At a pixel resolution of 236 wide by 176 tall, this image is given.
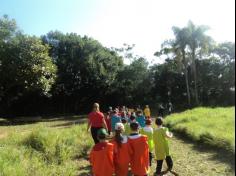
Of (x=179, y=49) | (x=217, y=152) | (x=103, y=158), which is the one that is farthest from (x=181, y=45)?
(x=103, y=158)

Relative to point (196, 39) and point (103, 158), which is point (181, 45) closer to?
point (196, 39)

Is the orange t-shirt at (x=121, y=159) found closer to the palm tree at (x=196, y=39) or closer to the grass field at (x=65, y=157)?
the grass field at (x=65, y=157)

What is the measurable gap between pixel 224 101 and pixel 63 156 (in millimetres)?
42772

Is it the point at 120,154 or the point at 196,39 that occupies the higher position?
the point at 196,39

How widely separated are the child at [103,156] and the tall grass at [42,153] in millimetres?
2552

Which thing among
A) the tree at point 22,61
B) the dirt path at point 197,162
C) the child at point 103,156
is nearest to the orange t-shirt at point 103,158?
the child at point 103,156

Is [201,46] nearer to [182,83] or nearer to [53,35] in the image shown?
[182,83]

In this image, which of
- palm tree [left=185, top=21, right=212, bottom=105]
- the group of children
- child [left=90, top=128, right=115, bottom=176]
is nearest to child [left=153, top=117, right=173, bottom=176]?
the group of children

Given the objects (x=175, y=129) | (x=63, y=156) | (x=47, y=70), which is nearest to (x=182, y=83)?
(x=47, y=70)

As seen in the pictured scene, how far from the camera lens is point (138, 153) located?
7.89 metres

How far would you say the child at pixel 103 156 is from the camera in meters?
7.21

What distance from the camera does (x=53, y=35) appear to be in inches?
2012

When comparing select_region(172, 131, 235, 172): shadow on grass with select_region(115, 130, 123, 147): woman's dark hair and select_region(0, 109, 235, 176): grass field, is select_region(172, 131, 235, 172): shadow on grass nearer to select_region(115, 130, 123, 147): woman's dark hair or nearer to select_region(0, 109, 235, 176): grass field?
select_region(0, 109, 235, 176): grass field

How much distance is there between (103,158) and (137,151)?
90cm
